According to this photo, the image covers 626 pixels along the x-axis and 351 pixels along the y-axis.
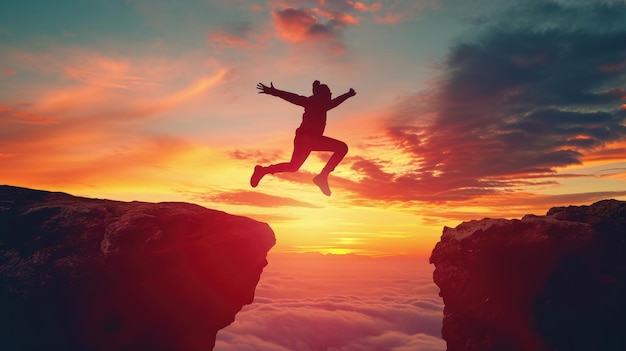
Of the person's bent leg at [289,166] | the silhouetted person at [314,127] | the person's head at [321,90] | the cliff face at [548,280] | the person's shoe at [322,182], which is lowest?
the cliff face at [548,280]

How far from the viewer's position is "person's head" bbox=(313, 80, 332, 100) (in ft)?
43.1

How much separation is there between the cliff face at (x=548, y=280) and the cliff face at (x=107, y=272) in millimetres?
11791

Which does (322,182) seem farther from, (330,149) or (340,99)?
(340,99)

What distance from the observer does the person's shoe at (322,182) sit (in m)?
14.1

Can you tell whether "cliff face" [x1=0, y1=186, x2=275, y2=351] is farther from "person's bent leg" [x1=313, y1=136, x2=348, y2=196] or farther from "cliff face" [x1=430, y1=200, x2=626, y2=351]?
"cliff face" [x1=430, y1=200, x2=626, y2=351]

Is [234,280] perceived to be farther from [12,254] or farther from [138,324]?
[12,254]

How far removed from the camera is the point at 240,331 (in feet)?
643

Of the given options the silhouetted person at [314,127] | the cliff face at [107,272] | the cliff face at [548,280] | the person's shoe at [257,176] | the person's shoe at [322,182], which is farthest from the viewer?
the cliff face at [548,280]

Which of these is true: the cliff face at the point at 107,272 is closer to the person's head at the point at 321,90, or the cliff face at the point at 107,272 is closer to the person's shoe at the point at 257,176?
the person's shoe at the point at 257,176

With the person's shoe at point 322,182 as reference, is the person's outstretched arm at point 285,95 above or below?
above

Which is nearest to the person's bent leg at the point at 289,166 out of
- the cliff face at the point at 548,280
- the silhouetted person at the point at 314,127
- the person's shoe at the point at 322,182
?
the silhouetted person at the point at 314,127

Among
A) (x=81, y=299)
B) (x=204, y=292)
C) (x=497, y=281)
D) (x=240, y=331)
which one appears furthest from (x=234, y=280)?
(x=240, y=331)

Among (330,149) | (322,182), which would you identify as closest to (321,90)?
(330,149)

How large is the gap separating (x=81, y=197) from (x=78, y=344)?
19.8ft
